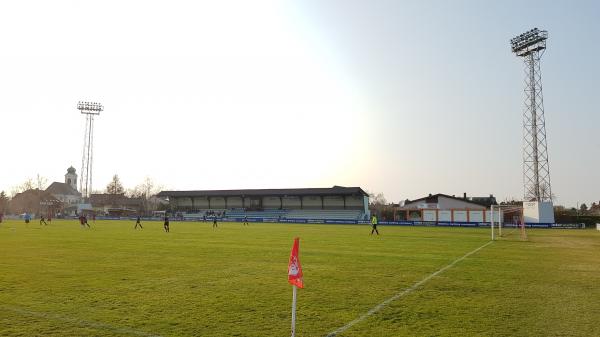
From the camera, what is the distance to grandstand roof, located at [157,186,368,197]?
90.9 metres

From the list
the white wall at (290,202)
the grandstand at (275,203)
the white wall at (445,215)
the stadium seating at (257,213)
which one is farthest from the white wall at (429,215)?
the white wall at (290,202)

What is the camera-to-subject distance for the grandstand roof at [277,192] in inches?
3578

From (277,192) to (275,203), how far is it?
143 inches

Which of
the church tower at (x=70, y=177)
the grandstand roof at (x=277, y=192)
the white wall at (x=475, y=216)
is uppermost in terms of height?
the church tower at (x=70, y=177)

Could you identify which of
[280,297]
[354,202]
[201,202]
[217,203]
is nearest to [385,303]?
[280,297]

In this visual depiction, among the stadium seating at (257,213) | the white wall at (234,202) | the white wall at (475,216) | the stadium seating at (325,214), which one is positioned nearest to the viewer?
the white wall at (475,216)

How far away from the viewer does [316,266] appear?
54.1ft

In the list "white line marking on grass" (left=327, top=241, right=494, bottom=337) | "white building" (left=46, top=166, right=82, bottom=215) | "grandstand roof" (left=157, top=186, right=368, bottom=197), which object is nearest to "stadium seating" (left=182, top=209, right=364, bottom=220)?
"grandstand roof" (left=157, top=186, right=368, bottom=197)

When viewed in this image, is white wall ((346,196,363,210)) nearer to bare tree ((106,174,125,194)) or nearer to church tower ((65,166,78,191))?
bare tree ((106,174,125,194))

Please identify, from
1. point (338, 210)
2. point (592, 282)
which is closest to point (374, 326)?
point (592, 282)

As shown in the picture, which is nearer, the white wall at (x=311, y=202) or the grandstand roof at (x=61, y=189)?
the white wall at (x=311, y=202)

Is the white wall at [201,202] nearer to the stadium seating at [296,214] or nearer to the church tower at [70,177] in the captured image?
the stadium seating at [296,214]

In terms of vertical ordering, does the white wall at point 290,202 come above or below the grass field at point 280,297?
above

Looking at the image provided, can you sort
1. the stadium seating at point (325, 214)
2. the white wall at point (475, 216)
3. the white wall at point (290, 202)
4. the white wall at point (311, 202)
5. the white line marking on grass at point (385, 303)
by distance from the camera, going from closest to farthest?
the white line marking on grass at point (385, 303) → the white wall at point (475, 216) → the stadium seating at point (325, 214) → the white wall at point (311, 202) → the white wall at point (290, 202)
